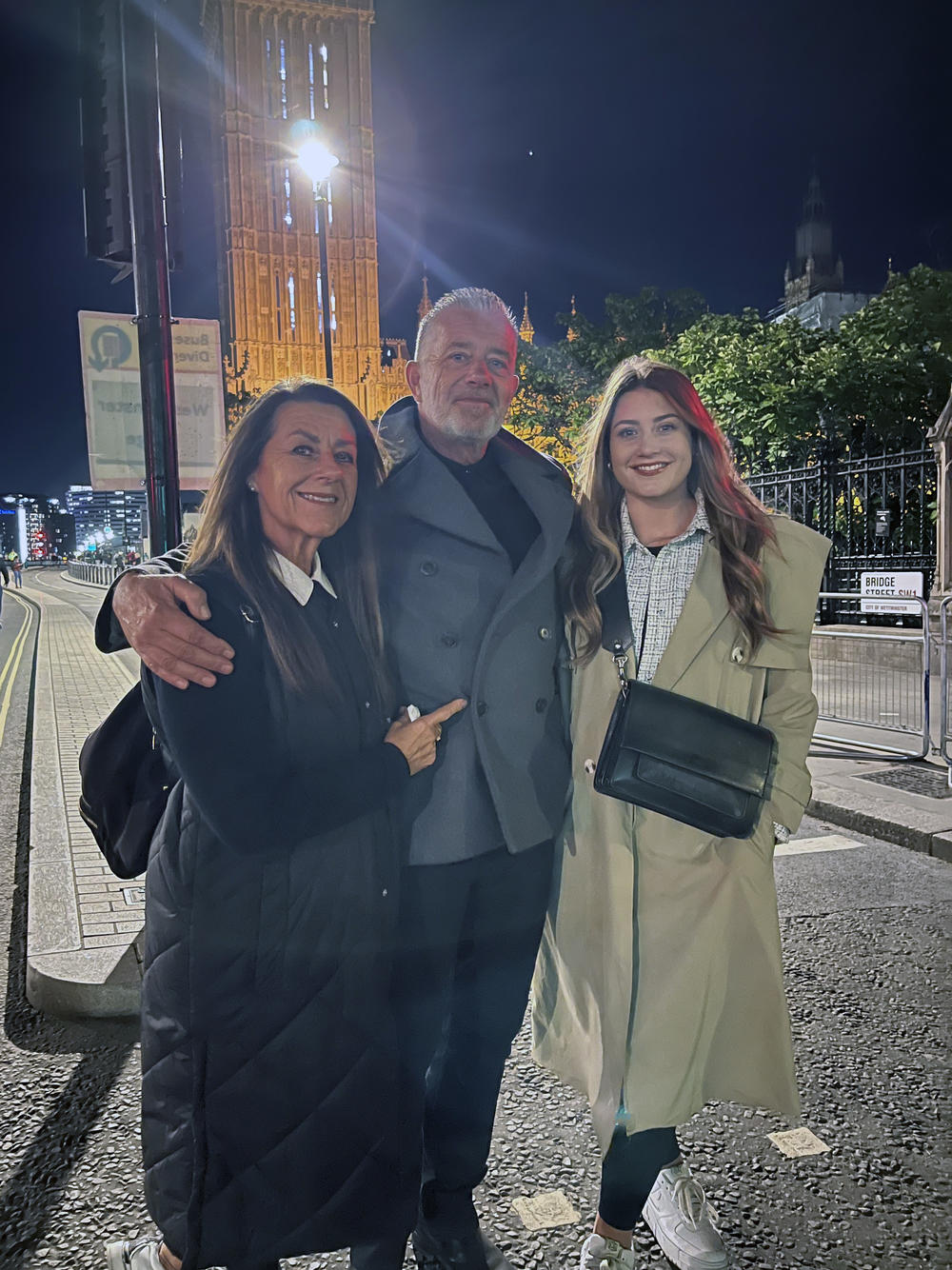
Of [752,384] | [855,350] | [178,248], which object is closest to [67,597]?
[752,384]

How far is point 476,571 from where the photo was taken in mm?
2369

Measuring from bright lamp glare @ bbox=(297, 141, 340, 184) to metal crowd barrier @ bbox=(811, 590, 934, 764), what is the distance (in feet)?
28.6

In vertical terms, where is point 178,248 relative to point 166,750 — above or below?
above

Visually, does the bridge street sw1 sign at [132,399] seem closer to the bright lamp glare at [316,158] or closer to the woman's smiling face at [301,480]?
the woman's smiling face at [301,480]

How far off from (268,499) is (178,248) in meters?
3.06

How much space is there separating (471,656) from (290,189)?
89.4 meters

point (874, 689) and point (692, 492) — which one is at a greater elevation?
point (692, 492)

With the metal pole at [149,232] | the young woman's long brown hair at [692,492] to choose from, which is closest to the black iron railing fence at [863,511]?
the metal pole at [149,232]

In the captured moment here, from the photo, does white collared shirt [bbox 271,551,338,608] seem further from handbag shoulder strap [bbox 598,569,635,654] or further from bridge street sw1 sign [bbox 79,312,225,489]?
bridge street sw1 sign [bbox 79,312,225,489]

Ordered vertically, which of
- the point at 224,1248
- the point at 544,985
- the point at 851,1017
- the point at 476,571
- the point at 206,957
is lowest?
the point at 851,1017

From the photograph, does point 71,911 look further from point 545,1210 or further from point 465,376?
point 465,376

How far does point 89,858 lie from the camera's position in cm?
560

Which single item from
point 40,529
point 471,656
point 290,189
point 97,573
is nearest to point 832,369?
point 471,656

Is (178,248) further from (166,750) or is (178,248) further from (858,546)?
(858,546)
